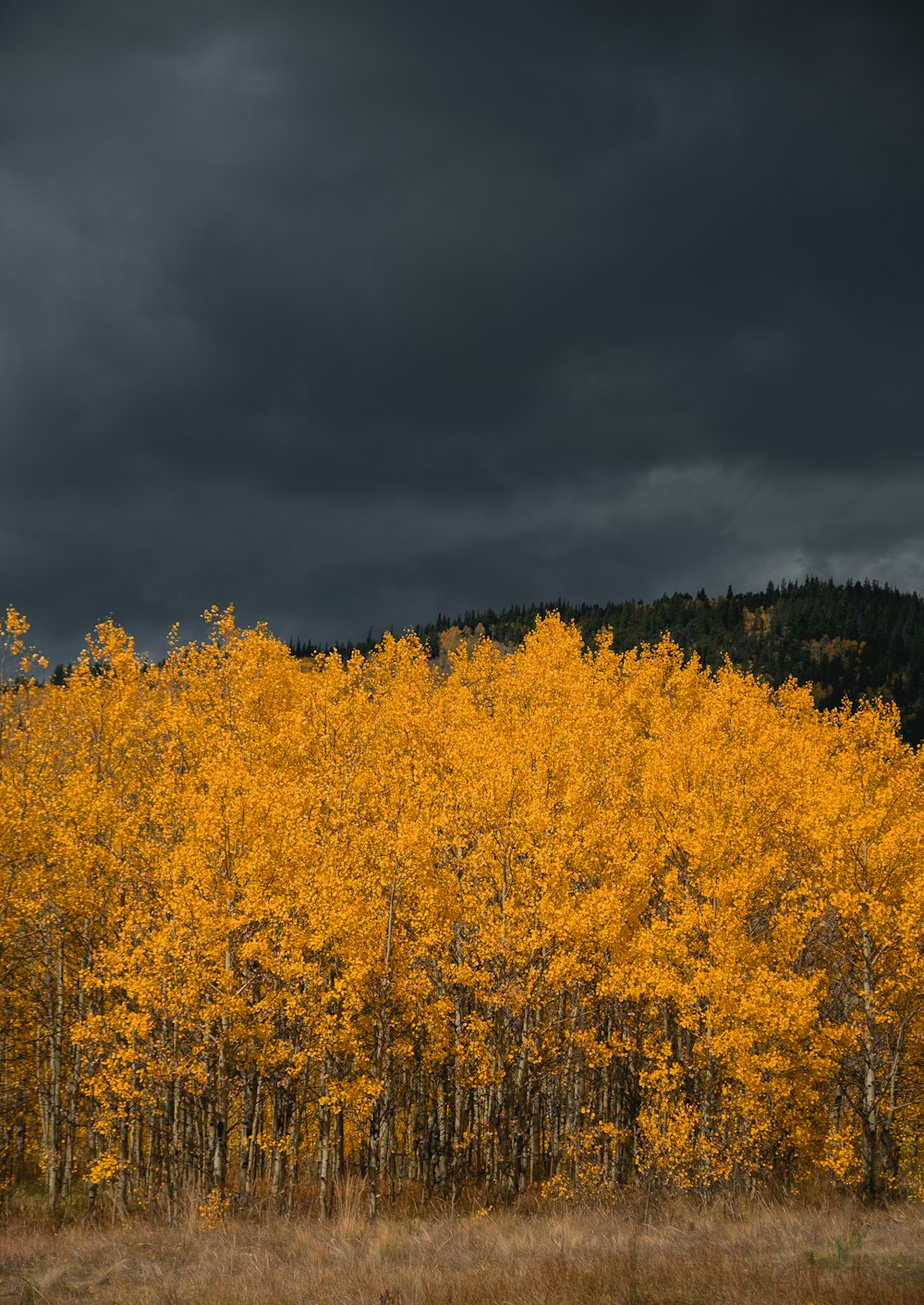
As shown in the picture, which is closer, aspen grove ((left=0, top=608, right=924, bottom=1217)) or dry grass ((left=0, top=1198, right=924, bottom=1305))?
dry grass ((left=0, top=1198, right=924, bottom=1305))

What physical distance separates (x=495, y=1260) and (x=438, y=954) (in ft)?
34.1

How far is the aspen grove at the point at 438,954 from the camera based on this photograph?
2139 centimetres

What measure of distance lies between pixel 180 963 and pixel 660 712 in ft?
88.3

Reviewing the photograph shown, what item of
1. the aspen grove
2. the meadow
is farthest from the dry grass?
the aspen grove

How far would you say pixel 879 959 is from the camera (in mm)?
24781

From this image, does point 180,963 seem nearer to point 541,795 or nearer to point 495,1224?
point 495,1224

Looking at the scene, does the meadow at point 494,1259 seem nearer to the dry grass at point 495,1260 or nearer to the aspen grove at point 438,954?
the dry grass at point 495,1260

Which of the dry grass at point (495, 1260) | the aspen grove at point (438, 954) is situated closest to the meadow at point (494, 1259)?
the dry grass at point (495, 1260)

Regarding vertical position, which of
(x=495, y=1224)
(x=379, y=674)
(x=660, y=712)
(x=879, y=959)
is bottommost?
(x=495, y=1224)

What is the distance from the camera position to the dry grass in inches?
489

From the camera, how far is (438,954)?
25.6m

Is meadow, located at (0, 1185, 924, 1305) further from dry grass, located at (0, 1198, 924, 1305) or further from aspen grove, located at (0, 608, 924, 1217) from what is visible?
aspen grove, located at (0, 608, 924, 1217)

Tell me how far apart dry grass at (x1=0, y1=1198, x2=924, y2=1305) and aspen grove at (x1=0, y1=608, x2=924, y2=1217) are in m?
1.89

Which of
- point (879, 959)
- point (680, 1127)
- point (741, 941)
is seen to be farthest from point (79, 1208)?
point (879, 959)
